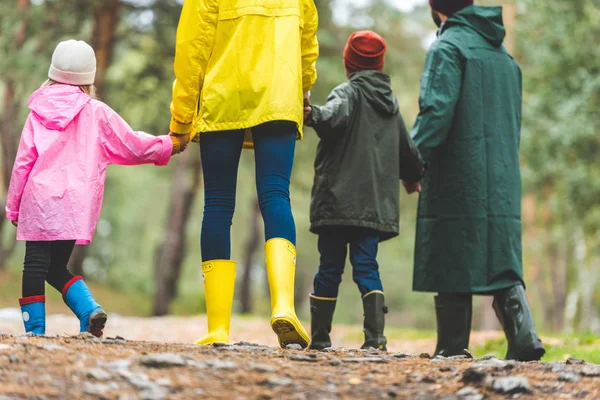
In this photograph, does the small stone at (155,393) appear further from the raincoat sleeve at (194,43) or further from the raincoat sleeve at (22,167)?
the raincoat sleeve at (22,167)

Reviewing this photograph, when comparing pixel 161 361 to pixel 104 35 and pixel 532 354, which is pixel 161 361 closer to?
pixel 532 354

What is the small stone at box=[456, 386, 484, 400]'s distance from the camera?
10.8 ft

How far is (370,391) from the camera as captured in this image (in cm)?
331

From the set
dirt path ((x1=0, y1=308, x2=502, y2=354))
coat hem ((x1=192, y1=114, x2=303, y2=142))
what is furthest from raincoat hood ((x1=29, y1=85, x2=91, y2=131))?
dirt path ((x1=0, y1=308, x2=502, y2=354))

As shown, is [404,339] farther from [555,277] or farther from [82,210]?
[555,277]

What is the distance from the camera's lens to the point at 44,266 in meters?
5.00

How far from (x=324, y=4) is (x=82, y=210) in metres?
12.8

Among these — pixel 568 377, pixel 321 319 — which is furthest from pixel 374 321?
pixel 568 377

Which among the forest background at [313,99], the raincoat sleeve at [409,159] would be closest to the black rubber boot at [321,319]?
the raincoat sleeve at [409,159]

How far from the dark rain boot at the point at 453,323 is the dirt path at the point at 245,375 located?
1.69 metres

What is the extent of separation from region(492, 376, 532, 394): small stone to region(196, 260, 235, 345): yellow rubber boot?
170 cm

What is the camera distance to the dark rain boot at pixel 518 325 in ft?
17.7

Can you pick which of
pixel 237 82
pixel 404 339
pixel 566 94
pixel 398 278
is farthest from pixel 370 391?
pixel 398 278

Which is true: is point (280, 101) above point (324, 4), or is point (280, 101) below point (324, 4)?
below
